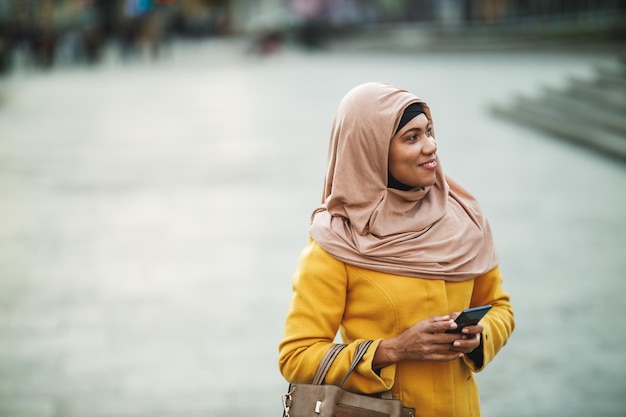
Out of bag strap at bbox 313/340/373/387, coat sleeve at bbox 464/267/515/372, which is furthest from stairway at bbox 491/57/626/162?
bag strap at bbox 313/340/373/387

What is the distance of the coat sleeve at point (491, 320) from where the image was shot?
2145 millimetres

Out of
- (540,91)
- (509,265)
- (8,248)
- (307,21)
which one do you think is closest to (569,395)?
(509,265)

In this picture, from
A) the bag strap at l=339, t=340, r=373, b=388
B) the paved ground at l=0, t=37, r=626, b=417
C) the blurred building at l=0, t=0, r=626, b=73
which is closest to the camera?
the bag strap at l=339, t=340, r=373, b=388

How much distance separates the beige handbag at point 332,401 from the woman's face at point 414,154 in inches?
19.9

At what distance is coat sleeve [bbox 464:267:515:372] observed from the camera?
214cm

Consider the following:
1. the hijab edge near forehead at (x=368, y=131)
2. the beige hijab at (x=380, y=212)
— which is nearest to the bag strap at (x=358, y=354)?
the beige hijab at (x=380, y=212)

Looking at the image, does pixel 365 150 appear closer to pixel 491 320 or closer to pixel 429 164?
pixel 429 164

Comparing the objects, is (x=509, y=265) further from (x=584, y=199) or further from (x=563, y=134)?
(x=563, y=134)

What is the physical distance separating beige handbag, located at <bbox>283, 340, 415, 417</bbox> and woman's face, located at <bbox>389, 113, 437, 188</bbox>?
505mm

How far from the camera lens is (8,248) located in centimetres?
680

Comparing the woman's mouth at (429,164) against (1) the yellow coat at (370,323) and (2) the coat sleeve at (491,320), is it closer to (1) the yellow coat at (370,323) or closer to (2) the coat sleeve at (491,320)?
(1) the yellow coat at (370,323)

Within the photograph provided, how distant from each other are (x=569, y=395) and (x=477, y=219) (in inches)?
88.3

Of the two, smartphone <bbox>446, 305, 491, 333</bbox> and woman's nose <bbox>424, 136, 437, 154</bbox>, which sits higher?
woman's nose <bbox>424, 136, 437, 154</bbox>

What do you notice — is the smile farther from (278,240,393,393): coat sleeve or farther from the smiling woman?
(278,240,393,393): coat sleeve
